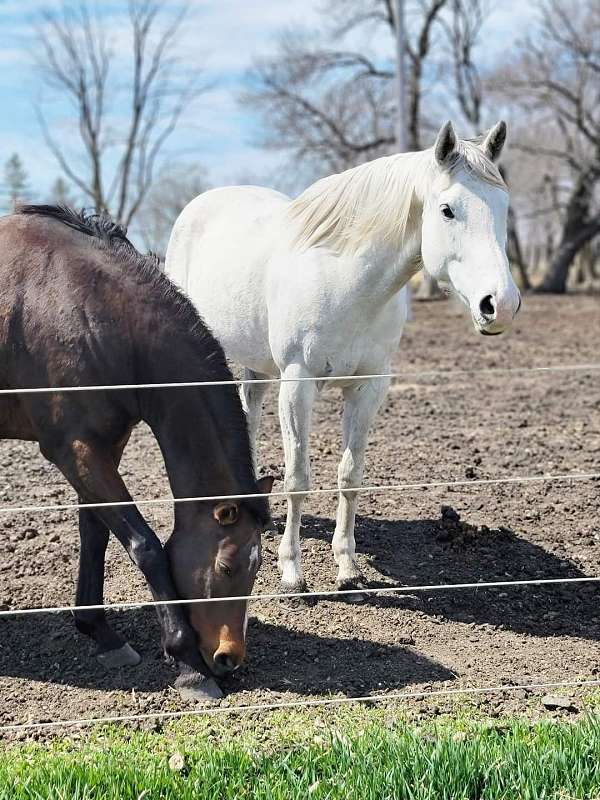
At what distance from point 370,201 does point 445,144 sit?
57 centimetres

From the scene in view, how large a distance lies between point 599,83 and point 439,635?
24.7 metres

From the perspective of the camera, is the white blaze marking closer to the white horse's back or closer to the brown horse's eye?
the brown horse's eye

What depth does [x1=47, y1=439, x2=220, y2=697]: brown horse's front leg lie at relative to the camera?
332cm

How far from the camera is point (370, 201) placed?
407 cm

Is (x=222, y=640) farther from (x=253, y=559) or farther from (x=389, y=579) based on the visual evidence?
(x=389, y=579)

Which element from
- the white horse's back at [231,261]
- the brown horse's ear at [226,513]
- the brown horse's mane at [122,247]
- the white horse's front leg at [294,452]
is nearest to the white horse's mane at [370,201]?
the white horse's back at [231,261]

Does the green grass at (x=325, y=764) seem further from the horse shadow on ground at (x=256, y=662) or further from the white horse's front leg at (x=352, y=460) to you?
the white horse's front leg at (x=352, y=460)

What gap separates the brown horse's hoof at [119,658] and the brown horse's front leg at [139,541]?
308 millimetres

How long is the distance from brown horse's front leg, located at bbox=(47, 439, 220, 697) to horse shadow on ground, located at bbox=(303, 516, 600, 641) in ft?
3.89

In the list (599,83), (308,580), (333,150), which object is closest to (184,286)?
(308,580)

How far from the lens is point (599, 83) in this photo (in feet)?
82.9

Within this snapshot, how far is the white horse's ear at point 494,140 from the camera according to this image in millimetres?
3742

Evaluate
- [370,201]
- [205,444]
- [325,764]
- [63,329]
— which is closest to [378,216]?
[370,201]

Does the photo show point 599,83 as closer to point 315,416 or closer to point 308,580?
point 315,416
